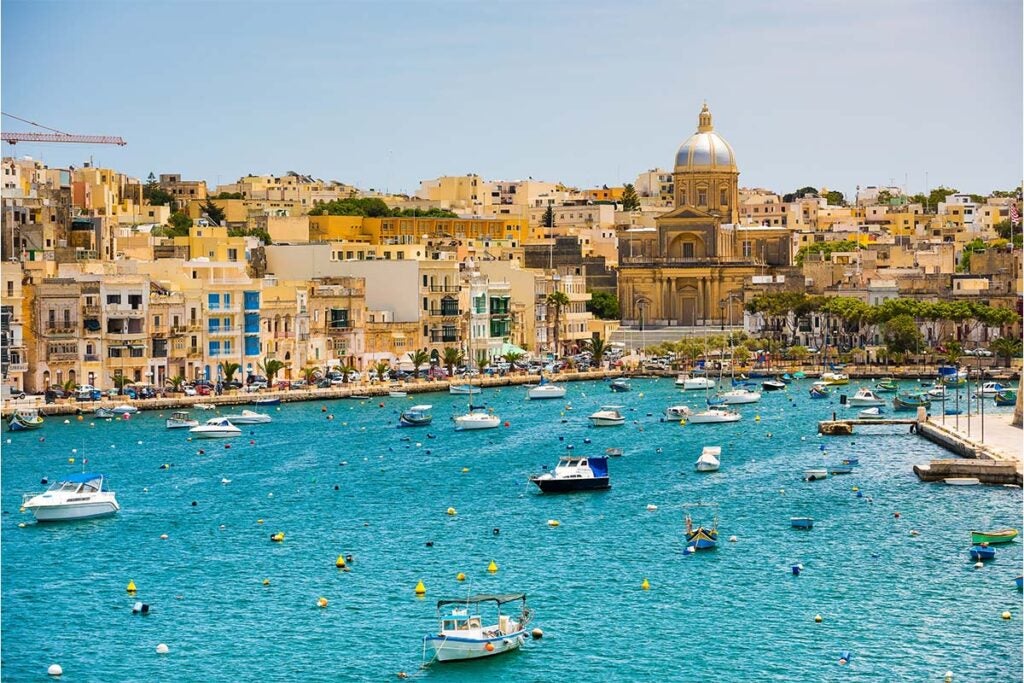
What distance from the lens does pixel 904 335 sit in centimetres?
9800

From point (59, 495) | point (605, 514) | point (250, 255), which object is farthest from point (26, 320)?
point (605, 514)

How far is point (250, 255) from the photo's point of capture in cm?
9712

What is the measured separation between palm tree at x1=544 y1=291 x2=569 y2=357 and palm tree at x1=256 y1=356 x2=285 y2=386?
75.6 feet

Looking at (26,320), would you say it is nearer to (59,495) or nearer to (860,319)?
(59,495)

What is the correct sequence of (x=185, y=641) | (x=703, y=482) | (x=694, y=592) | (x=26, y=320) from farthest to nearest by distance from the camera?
1. (x=26, y=320)
2. (x=703, y=482)
3. (x=694, y=592)
4. (x=185, y=641)

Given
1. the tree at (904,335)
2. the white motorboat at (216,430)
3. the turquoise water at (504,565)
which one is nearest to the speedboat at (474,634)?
the turquoise water at (504,565)

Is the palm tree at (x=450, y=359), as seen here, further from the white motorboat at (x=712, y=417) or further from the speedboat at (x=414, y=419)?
the white motorboat at (x=712, y=417)

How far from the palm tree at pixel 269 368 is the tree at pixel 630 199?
78.7m

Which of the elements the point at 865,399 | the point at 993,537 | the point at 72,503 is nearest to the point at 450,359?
the point at 865,399

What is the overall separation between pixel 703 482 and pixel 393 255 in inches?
1795

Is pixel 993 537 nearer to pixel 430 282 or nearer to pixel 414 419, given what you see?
pixel 414 419

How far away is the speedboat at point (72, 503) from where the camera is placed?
48531 millimetres

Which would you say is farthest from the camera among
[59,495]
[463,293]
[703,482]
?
[463,293]

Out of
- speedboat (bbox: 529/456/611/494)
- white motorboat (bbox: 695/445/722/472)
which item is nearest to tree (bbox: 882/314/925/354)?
white motorboat (bbox: 695/445/722/472)
